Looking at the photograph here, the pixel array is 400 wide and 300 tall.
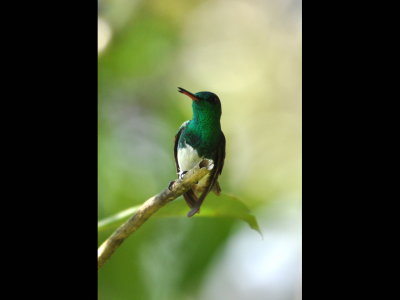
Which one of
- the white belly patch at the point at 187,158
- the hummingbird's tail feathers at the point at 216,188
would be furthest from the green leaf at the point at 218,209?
the white belly patch at the point at 187,158

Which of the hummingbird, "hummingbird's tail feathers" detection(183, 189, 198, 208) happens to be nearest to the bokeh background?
the hummingbird

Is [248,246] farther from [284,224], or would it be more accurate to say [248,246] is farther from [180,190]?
[180,190]

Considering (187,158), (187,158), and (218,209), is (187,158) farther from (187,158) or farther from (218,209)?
(218,209)

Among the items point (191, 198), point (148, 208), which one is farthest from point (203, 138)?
point (148, 208)

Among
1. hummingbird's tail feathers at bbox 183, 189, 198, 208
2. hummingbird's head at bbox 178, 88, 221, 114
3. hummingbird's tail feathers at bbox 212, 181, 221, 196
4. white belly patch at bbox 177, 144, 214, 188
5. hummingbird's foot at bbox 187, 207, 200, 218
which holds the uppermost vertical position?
hummingbird's head at bbox 178, 88, 221, 114

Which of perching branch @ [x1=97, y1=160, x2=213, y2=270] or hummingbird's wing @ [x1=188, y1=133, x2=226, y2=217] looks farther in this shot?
hummingbird's wing @ [x1=188, y1=133, x2=226, y2=217]

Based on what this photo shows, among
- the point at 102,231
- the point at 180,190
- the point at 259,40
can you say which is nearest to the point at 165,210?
the point at 180,190

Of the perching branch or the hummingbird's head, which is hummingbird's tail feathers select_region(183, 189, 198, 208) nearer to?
the perching branch

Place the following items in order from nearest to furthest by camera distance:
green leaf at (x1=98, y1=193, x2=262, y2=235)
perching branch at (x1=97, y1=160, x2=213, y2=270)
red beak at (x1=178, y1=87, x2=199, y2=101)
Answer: perching branch at (x1=97, y1=160, x2=213, y2=270) → green leaf at (x1=98, y1=193, x2=262, y2=235) → red beak at (x1=178, y1=87, x2=199, y2=101)
